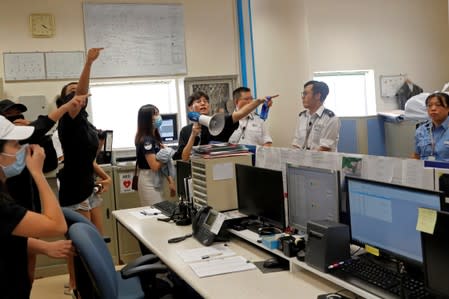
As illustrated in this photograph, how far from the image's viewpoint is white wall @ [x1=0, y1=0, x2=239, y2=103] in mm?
5082

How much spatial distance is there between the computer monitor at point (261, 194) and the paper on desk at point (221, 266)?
30cm

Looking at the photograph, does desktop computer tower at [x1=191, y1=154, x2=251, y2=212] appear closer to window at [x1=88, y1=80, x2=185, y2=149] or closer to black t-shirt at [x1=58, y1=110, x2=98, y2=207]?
black t-shirt at [x1=58, y1=110, x2=98, y2=207]

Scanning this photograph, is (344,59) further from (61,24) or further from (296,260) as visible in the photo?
(296,260)

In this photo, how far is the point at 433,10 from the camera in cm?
732

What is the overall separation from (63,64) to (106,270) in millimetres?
3680

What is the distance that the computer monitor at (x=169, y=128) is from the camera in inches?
212

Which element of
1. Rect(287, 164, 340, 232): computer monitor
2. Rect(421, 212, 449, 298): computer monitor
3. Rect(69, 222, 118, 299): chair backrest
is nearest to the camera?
Rect(421, 212, 449, 298): computer monitor

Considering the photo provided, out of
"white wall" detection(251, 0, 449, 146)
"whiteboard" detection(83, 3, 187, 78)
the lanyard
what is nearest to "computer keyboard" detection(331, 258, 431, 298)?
the lanyard

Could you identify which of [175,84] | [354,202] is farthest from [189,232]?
[175,84]

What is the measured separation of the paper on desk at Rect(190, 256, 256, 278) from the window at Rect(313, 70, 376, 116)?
4967mm

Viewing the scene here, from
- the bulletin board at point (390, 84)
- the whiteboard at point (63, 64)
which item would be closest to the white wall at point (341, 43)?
the bulletin board at point (390, 84)

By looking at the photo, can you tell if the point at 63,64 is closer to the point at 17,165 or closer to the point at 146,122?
the point at 146,122

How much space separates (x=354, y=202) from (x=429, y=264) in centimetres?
57

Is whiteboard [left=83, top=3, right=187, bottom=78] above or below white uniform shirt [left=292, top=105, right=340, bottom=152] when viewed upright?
above
